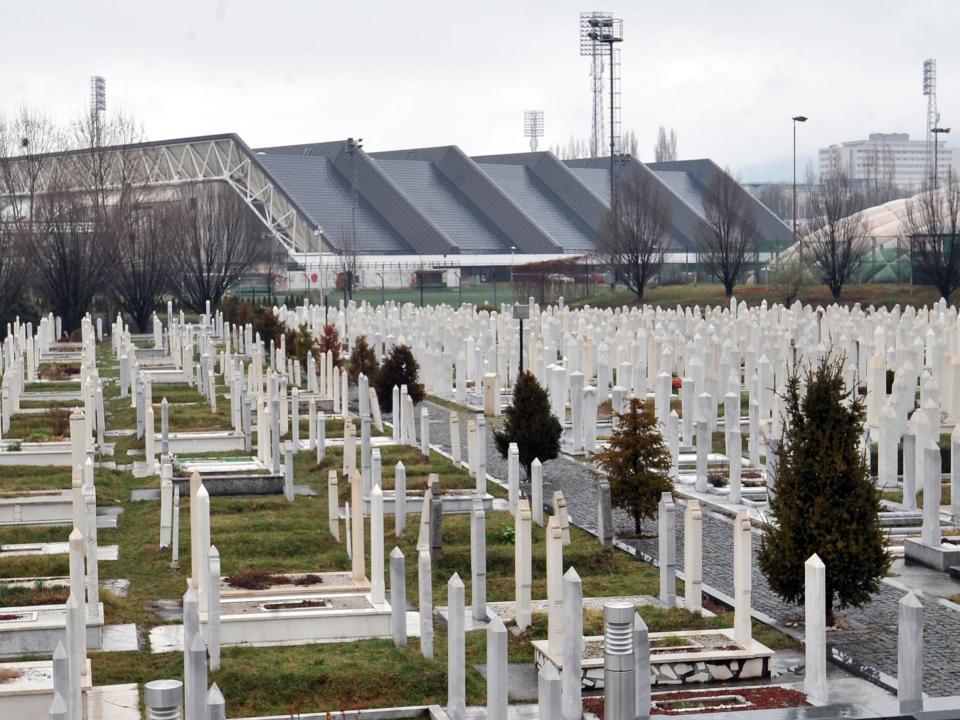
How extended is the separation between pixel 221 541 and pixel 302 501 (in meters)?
3.06

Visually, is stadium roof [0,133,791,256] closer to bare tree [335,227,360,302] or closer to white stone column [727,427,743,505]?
bare tree [335,227,360,302]

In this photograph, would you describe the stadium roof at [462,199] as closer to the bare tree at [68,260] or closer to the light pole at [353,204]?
the light pole at [353,204]

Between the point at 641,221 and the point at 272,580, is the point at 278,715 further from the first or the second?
the point at 641,221

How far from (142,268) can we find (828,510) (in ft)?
142

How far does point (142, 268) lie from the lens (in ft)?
173

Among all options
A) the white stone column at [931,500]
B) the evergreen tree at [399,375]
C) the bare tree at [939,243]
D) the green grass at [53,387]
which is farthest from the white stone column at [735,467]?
the bare tree at [939,243]

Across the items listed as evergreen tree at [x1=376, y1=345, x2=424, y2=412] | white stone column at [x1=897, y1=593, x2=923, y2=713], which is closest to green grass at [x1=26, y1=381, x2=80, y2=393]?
evergreen tree at [x1=376, y1=345, x2=424, y2=412]

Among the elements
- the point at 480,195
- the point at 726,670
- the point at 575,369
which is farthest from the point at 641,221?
the point at 726,670

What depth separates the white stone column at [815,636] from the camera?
10305 mm

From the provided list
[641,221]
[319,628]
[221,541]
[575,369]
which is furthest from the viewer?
[641,221]

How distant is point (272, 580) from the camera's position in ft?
44.4

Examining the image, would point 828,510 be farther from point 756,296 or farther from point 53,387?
point 756,296

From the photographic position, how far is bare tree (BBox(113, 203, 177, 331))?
52156mm

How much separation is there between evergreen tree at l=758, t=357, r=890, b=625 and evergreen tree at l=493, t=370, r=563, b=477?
23.9 feet
